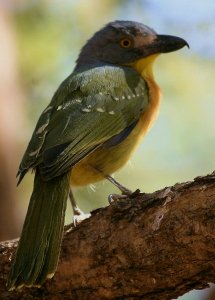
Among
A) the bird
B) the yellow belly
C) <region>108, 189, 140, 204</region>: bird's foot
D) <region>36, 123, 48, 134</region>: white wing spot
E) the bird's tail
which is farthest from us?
the yellow belly

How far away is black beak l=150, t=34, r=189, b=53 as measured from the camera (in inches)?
225

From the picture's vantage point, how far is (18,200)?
6125 millimetres

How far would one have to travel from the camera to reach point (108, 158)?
4.89 m

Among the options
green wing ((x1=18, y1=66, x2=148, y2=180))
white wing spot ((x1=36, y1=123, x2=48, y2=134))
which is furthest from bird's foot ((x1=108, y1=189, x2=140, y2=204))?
white wing spot ((x1=36, y1=123, x2=48, y2=134))

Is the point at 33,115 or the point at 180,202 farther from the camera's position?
the point at 33,115

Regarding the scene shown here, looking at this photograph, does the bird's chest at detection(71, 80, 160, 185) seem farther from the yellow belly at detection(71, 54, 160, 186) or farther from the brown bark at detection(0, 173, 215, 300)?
the brown bark at detection(0, 173, 215, 300)

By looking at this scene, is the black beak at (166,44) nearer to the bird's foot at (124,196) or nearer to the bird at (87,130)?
the bird at (87,130)

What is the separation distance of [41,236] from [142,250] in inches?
23.4

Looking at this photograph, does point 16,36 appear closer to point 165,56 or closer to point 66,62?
point 66,62

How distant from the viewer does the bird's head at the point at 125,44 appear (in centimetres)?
580

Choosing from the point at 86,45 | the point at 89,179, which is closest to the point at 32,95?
the point at 86,45

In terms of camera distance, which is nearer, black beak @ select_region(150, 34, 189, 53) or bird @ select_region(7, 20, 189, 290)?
bird @ select_region(7, 20, 189, 290)

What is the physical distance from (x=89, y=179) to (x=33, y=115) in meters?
2.35

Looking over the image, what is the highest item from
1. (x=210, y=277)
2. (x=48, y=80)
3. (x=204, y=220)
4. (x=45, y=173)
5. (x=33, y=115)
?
(x=48, y=80)
